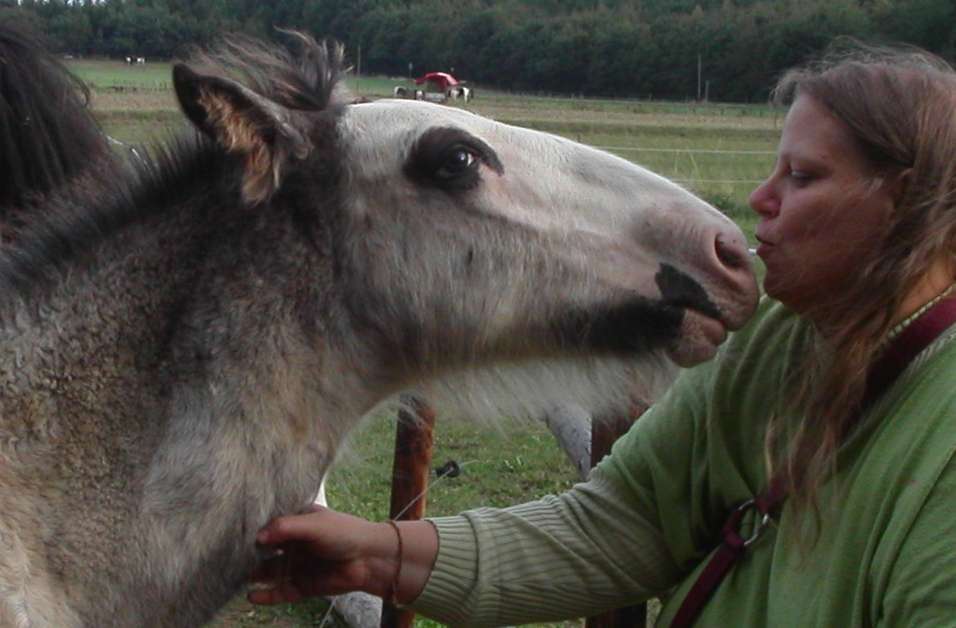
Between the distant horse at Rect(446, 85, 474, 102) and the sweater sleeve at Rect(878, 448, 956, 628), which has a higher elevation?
the sweater sleeve at Rect(878, 448, 956, 628)

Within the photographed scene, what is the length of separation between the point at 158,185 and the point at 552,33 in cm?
2151

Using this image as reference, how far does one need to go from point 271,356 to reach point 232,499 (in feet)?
0.97

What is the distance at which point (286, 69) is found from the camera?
2.57m

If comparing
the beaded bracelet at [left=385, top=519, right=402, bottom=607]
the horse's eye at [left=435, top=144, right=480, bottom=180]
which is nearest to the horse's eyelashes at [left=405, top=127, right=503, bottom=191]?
the horse's eye at [left=435, top=144, right=480, bottom=180]

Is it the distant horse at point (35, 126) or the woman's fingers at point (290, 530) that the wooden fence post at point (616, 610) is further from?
the distant horse at point (35, 126)

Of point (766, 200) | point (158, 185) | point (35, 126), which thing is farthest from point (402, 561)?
point (35, 126)

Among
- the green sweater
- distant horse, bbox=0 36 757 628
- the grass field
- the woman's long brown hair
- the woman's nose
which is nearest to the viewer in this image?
the green sweater

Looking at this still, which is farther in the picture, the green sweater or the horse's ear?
the horse's ear

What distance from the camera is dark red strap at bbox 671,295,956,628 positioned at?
2037 mm

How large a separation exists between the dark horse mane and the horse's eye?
12.2 inches

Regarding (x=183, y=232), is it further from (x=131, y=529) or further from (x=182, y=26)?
(x=182, y=26)

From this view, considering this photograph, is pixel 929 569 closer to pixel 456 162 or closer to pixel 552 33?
pixel 456 162

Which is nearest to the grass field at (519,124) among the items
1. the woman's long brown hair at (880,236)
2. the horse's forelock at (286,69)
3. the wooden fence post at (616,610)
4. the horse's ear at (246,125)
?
the horse's forelock at (286,69)

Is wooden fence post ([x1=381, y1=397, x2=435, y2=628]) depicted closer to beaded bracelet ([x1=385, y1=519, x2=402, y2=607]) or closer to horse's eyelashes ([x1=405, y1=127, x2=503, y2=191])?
beaded bracelet ([x1=385, y1=519, x2=402, y2=607])
